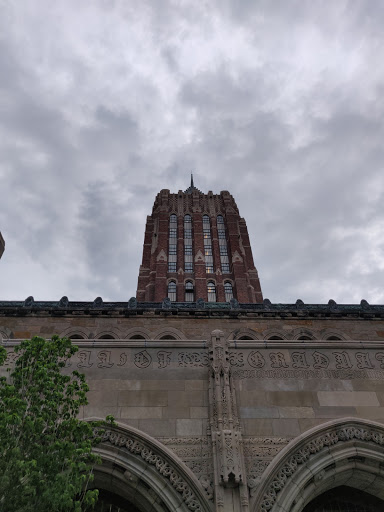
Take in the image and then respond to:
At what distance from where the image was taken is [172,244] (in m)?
53.4

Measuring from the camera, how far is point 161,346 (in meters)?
12.1

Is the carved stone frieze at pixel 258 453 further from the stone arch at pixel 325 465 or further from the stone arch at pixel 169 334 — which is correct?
the stone arch at pixel 169 334

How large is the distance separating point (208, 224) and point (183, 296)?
1556cm

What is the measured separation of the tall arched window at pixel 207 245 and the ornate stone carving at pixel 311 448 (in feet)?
129

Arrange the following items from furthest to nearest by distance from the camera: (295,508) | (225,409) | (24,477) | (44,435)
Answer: (225,409)
(295,508)
(44,435)
(24,477)

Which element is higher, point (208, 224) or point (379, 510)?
point (208, 224)

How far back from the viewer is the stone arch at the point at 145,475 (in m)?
8.95

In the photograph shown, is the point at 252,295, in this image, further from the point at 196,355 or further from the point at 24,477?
the point at 24,477

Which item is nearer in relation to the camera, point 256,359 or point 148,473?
point 148,473

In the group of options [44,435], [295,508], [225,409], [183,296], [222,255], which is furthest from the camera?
[222,255]

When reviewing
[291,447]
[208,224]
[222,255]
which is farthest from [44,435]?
[208,224]

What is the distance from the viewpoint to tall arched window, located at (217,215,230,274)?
165 feet

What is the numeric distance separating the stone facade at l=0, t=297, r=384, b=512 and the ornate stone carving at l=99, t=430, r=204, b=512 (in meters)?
0.03

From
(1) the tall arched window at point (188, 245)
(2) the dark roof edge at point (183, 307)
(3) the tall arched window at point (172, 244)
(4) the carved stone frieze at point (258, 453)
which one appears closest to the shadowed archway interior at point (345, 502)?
(4) the carved stone frieze at point (258, 453)
